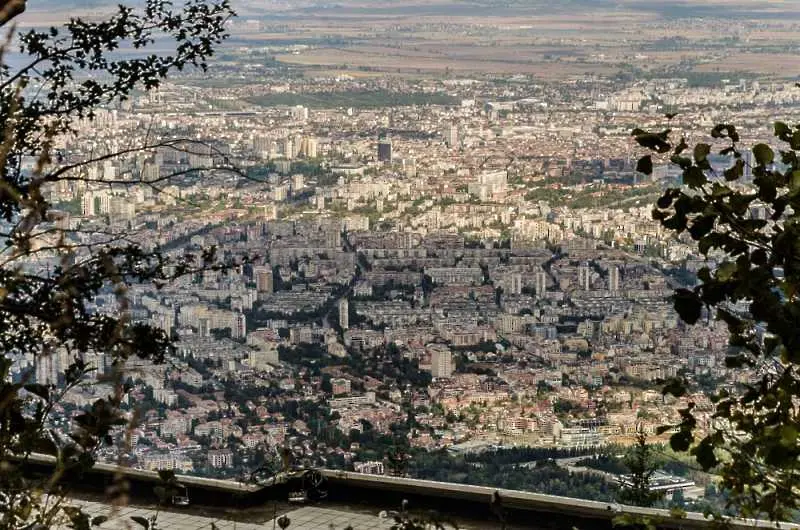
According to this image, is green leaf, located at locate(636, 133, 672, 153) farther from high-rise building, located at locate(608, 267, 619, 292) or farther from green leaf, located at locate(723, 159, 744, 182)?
high-rise building, located at locate(608, 267, 619, 292)

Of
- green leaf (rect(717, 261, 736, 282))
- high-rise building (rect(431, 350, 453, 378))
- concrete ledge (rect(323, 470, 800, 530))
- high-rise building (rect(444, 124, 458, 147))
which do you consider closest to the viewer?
green leaf (rect(717, 261, 736, 282))

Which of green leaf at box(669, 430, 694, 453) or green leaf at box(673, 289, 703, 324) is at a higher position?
green leaf at box(673, 289, 703, 324)

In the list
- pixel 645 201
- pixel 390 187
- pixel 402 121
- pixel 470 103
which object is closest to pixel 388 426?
pixel 645 201

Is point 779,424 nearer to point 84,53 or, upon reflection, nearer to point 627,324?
point 84,53

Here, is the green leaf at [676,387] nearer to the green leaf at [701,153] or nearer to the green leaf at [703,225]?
the green leaf at [703,225]

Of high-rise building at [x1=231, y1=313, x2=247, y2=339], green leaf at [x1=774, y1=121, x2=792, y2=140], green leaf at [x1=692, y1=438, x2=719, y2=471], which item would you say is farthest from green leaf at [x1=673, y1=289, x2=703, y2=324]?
high-rise building at [x1=231, y1=313, x2=247, y2=339]

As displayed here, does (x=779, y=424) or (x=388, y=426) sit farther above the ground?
(x=779, y=424)
